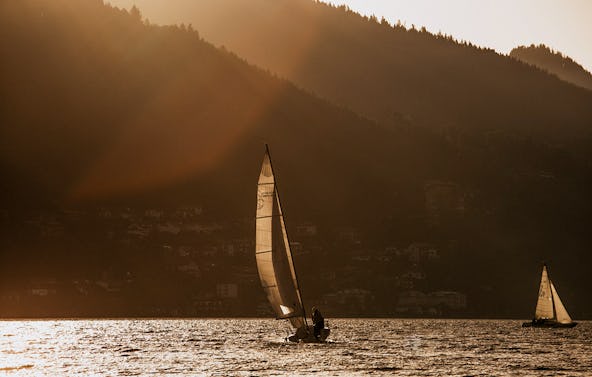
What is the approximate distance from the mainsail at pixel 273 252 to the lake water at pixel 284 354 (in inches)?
220

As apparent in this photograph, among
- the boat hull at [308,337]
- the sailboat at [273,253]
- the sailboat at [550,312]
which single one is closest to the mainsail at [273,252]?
the sailboat at [273,253]

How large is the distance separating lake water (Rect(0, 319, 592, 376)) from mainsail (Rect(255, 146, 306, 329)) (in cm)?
558

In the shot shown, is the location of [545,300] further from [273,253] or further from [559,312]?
[273,253]

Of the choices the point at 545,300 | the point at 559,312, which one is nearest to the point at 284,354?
the point at 545,300

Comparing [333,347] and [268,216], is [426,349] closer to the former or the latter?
[333,347]

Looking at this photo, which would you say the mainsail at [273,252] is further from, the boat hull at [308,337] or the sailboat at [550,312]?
the sailboat at [550,312]

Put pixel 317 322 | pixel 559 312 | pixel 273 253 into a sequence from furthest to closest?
pixel 559 312 < pixel 317 322 < pixel 273 253

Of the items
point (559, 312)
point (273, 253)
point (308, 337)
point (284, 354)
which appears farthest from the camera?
point (559, 312)

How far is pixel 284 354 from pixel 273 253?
11401 millimetres

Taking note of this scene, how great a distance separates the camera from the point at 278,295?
4587 inches

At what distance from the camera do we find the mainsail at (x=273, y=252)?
11531cm

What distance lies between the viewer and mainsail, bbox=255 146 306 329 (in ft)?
378

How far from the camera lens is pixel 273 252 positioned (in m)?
Result: 116

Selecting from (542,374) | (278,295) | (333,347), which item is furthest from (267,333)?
(542,374)
